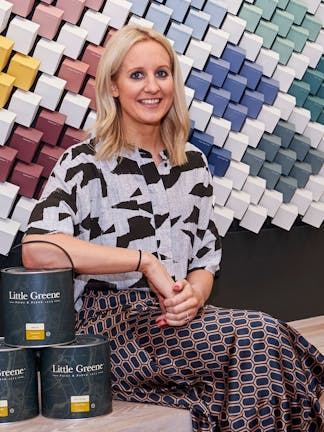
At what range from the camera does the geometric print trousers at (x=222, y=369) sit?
1.88 metres

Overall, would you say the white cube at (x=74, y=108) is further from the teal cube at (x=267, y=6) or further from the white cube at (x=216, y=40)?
the teal cube at (x=267, y=6)

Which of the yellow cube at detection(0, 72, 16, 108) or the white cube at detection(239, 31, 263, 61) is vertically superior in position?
the white cube at detection(239, 31, 263, 61)

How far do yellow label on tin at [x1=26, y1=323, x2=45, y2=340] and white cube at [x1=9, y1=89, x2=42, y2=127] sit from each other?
811 millimetres

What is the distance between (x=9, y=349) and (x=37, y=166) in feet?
2.67

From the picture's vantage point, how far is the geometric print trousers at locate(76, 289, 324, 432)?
6.17 ft

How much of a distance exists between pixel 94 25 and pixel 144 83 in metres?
0.63

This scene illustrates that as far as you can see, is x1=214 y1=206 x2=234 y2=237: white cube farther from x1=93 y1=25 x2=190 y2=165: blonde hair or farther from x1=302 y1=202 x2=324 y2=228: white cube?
x1=93 y1=25 x2=190 y2=165: blonde hair

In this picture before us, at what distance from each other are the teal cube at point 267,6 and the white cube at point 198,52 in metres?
0.31

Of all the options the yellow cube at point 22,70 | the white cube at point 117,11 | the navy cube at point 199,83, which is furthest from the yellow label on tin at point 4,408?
the navy cube at point 199,83

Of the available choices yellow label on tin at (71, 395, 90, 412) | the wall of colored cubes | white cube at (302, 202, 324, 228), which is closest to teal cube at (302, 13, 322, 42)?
the wall of colored cubes

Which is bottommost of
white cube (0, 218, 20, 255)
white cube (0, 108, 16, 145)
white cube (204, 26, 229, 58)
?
white cube (0, 218, 20, 255)

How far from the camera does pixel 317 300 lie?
3412mm

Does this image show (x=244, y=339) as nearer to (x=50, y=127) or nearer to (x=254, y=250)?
(x=50, y=127)

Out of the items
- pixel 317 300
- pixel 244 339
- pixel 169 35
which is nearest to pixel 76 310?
pixel 244 339
